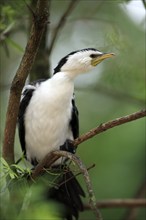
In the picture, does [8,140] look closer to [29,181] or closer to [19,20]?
[29,181]

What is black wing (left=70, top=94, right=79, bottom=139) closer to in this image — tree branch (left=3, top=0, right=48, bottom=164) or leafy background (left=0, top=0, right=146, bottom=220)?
leafy background (left=0, top=0, right=146, bottom=220)

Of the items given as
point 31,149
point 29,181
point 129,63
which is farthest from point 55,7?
point 29,181

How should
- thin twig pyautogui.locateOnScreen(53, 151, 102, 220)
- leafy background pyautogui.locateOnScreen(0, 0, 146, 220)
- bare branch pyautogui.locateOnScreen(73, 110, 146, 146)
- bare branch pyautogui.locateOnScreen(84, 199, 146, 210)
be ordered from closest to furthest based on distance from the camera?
thin twig pyautogui.locateOnScreen(53, 151, 102, 220) < bare branch pyautogui.locateOnScreen(73, 110, 146, 146) < bare branch pyautogui.locateOnScreen(84, 199, 146, 210) < leafy background pyautogui.locateOnScreen(0, 0, 146, 220)

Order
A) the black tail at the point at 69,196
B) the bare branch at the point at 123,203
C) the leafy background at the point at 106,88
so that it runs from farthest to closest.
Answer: the leafy background at the point at 106,88 < the bare branch at the point at 123,203 < the black tail at the point at 69,196

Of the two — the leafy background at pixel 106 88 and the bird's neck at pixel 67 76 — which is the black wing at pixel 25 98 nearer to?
the bird's neck at pixel 67 76

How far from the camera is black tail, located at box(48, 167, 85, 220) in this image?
2.54 meters

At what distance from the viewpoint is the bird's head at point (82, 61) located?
2.41 meters

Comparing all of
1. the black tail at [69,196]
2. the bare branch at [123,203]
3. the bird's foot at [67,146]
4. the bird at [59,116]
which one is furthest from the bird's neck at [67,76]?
the bare branch at [123,203]

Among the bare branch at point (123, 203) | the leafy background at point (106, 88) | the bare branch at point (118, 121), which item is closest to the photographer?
the bare branch at point (118, 121)

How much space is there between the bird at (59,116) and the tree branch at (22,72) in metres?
0.38

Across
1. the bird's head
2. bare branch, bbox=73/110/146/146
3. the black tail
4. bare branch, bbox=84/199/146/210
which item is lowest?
bare branch, bbox=84/199/146/210

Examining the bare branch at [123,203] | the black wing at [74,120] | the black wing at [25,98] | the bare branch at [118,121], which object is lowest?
the bare branch at [123,203]

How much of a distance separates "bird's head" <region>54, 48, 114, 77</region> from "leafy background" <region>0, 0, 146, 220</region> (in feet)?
1.59

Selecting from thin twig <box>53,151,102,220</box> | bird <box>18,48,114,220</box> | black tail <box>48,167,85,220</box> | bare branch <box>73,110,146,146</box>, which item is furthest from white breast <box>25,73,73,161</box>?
bare branch <box>73,110,146,146</box>
